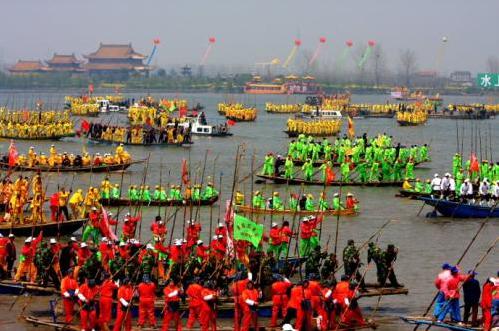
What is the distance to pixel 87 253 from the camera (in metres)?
19.0

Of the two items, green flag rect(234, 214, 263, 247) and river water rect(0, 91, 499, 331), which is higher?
green flag rect(234, 214, 263, 247)

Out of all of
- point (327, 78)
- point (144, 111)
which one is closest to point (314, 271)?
point (144, 111)

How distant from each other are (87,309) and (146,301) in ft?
2.80

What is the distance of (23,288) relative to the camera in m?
18.9

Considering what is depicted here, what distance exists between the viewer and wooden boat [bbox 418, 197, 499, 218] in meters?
29.4

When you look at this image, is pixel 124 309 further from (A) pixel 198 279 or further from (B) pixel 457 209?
(B) pixel 457 209

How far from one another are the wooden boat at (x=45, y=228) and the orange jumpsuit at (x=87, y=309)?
286 inches

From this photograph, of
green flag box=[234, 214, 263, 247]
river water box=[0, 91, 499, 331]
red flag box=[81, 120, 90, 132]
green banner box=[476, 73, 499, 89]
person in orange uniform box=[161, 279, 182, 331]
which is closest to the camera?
person in orange uniform box=[161, 279, 182, 331]

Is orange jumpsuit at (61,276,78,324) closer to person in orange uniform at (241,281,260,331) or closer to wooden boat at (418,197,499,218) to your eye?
person in orange uniform at (241,281,260,331)

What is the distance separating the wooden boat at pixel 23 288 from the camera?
61.2ft

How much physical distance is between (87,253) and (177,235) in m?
8.52

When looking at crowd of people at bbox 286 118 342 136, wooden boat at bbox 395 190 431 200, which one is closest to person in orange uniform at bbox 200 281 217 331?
wooden boat at bbox 395 190 431 200

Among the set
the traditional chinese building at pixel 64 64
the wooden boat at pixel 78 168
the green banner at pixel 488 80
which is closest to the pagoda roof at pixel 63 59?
the traditional chinese building at pixel 64 64

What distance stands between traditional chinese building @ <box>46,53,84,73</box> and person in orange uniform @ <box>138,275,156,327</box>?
160 meters
